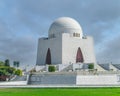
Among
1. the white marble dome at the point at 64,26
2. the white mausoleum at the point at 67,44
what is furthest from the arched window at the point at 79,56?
the white marble dome at the point at 64,26

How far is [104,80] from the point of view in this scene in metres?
38.3

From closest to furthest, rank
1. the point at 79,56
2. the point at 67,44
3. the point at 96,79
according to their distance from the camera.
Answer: the point at 96,79, the point at 67,44, the point at 79,56

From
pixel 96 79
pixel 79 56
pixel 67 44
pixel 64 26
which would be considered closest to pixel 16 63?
pixel 67 44

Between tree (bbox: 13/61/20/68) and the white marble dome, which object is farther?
tree (bbox: 13/61/20/68)

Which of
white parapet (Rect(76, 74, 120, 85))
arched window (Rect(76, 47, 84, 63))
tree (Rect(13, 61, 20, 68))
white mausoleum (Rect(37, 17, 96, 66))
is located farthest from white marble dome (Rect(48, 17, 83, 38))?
white parapet (Rect(76, 74, 120, 85))

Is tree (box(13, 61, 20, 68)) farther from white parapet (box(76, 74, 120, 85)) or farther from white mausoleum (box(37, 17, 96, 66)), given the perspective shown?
white parapet (box(76, 74, 120, 85))

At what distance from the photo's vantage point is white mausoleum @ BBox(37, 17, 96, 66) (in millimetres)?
59094

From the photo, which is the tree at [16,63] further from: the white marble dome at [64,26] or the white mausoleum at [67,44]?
the white marble dome at [64,26]

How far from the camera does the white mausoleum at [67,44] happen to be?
5909cm

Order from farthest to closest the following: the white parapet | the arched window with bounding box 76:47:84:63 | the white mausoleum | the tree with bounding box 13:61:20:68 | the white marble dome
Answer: the tree with bounding box 13:61:20:68
the arched window with bounding box 76:47:84:63
the white marble dome
the white mausoleum
the white parapet

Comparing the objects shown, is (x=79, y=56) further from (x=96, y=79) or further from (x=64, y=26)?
(x=96, y=79)

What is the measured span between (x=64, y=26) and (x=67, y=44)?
3.83 metres

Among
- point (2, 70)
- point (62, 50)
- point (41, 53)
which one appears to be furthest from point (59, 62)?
point (2, 70)

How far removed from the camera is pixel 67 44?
59.7 metres
